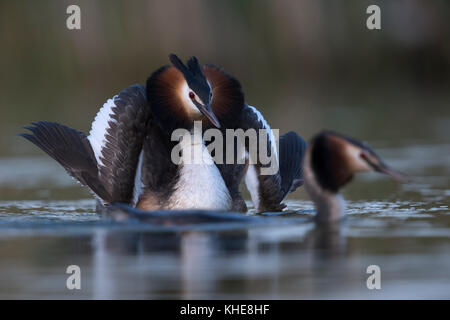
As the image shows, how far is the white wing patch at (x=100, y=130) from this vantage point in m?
9.51

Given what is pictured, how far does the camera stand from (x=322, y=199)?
8.15 m

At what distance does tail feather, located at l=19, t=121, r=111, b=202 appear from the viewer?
9.55m

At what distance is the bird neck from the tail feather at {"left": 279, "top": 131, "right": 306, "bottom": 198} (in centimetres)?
162

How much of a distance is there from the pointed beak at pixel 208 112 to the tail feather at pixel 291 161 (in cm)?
126

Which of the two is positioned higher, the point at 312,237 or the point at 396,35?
the point at 396,35

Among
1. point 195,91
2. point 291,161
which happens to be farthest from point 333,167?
point 291,161

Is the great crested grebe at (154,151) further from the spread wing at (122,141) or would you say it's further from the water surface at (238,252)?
the water surface at (238,252)

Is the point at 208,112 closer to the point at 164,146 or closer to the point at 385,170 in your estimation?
the point at 164,146

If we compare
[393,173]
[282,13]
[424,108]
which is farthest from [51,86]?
[393,173]

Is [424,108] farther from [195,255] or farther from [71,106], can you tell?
[195,255]

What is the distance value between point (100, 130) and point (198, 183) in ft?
3.86
